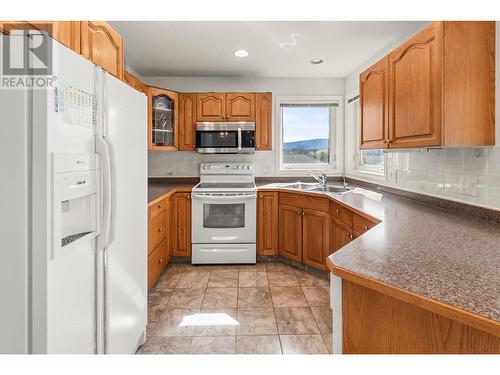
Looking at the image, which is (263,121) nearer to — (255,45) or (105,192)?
(255,45)

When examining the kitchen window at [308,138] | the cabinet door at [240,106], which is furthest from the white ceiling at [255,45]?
the kitchen window at [308,138]

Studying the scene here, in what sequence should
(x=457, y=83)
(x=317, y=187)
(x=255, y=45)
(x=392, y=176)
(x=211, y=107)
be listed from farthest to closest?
(x=211, y=107) → (x=317, y=187) → (x=255, y=45) → (x=392, y=176) → (x=457, y=83)

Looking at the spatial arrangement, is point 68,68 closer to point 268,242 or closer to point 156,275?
point 156,275

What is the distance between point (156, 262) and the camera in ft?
9.29

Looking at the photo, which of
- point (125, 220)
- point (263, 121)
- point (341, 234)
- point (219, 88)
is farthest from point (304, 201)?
point (125, 220)

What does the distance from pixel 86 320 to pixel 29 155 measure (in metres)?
0.69

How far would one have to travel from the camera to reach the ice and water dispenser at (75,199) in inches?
39.2

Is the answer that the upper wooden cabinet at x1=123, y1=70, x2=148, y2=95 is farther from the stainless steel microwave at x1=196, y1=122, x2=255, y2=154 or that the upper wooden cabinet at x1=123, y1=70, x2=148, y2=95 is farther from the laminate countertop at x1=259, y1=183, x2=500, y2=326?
the laminate countertop at x1=259, y1=183, x2=500, y2=326

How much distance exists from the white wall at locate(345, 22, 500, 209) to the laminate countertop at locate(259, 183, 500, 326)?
0.59 feet

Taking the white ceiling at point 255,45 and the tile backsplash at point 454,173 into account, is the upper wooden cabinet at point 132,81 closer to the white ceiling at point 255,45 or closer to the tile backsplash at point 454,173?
the white ceiling at point 255,45

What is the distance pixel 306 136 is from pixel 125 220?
9.98ft

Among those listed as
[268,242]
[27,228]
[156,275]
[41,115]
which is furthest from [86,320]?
[268,242]

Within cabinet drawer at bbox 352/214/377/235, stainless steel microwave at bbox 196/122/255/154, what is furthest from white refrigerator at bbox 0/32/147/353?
stainless steel microwave at bbox 196/122/255/154

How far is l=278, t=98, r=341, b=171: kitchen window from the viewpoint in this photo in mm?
4086
